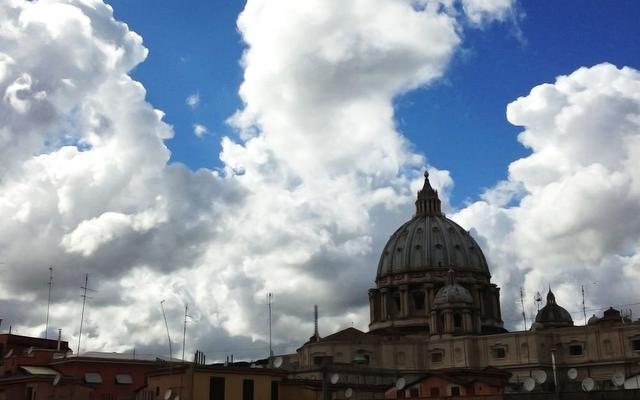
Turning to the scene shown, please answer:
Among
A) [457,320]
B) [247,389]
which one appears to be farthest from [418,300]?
[247,389]

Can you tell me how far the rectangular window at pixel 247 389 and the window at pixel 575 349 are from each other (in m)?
56.4

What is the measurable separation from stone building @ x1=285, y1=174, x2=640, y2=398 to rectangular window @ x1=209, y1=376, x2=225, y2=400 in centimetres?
1861

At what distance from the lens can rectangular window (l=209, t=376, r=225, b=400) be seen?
62.3 metres

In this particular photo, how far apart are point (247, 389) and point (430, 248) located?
76.3 m

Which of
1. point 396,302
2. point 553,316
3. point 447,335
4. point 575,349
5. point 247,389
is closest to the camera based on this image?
point 247,389

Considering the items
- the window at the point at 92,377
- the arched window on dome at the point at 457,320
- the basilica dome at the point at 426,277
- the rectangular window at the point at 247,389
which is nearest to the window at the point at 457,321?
the arched window on dome at the point at 457,320

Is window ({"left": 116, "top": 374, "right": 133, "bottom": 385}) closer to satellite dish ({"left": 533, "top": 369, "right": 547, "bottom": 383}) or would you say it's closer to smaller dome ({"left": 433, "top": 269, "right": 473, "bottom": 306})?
satellite dish ({"left": 533, "top": 369, "right": 547, "bottom": 383})

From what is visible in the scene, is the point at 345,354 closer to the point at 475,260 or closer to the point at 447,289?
the point at 447,289

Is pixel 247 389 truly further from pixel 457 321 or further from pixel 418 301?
pixel 418 301

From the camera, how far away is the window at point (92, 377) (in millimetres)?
75081

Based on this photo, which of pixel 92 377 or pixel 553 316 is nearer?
pixel 92 377

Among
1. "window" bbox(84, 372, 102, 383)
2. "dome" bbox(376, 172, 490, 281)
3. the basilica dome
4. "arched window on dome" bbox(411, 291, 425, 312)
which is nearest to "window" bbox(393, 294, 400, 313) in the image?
the basilica dome

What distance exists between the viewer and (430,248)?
136m

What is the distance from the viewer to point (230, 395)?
63.3m
